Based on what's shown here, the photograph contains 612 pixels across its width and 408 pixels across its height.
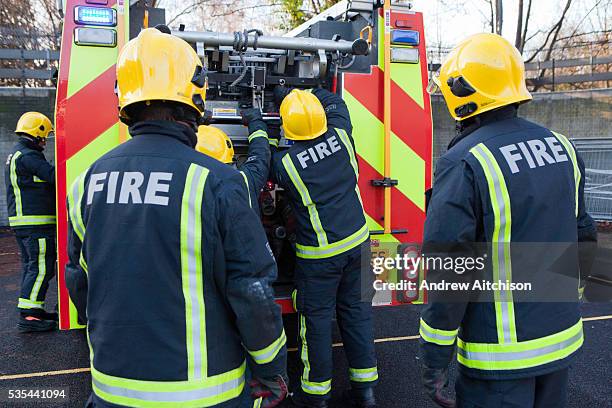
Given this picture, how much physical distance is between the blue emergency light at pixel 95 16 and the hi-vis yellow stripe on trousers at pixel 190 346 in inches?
72.3

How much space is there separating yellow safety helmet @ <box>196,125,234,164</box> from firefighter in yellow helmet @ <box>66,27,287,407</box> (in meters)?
1.12

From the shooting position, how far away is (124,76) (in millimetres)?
1676

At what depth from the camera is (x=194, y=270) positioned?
60.6 inches

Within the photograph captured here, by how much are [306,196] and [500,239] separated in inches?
57.2

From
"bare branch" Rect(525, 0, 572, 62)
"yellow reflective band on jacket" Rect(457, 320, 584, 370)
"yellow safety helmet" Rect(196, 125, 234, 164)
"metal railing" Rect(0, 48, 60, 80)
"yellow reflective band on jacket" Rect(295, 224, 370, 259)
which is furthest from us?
"bare branch" Rect(525, 0, 572, 62)

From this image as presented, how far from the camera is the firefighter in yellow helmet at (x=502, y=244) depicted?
1.82m

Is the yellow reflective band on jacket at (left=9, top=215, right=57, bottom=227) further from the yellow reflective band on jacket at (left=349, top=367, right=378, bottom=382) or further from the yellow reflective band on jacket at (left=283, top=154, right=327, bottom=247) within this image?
the yellow reflective band on jacket at (left=349, top=367, right=378, bottom=382)

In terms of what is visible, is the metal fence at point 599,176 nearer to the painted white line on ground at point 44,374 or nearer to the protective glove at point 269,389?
the painted white line on ground at point 44,374

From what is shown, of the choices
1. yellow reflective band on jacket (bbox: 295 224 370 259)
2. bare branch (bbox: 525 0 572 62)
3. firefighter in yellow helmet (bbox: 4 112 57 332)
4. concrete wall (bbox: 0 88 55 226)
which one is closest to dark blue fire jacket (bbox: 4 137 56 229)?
firefighter in yellow helmet (bbox: 4 112 57 332)

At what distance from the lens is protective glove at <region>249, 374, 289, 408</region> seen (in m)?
1.71

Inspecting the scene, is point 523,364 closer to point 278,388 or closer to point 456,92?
point 278,388

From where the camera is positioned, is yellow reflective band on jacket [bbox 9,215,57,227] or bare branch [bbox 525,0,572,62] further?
bare branch [bbox 525,0,572,62]

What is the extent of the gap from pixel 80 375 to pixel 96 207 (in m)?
2.58

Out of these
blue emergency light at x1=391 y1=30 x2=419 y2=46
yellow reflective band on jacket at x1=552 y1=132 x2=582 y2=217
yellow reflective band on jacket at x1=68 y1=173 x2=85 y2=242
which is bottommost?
yellow reflective band on jacket at x1=68 y1=173 x2=85 y2=242
